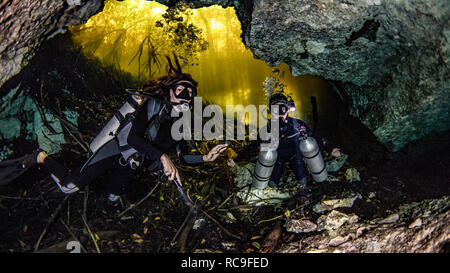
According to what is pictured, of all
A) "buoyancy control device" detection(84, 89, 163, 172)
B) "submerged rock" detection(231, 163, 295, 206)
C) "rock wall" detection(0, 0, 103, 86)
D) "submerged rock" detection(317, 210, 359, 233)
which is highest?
"rock wall" detection(0, 0, 103, 86)

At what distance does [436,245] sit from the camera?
1600 millimetres

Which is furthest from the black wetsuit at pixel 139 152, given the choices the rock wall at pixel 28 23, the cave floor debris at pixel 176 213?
the rock wall at pixel 28 23

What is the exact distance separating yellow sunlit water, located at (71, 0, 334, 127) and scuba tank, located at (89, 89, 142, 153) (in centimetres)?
234

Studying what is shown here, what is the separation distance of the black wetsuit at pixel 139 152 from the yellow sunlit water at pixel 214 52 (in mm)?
2633

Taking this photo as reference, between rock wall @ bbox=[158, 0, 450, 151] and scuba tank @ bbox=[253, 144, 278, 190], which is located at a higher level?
rock wall @ bbox=[158, 0, 450, 151]

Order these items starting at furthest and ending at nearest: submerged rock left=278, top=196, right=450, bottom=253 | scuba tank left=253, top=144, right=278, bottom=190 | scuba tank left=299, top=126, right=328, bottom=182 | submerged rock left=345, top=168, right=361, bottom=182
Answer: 1. submerged rock left=345, top=168, right=361, bottom=182
2. scuba tank left=253, top=144, right=278, bottom=190
3. scuba tank left=299, top=126, right=328, bottom=182
4. submerged rock left=278, top=196, right=450, bottom=253

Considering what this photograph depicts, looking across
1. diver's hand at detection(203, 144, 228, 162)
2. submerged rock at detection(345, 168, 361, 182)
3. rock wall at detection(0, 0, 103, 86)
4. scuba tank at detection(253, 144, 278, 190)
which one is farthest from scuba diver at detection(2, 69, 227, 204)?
submerged rock at detection(345, 168, 361, 182)

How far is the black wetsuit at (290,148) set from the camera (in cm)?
345

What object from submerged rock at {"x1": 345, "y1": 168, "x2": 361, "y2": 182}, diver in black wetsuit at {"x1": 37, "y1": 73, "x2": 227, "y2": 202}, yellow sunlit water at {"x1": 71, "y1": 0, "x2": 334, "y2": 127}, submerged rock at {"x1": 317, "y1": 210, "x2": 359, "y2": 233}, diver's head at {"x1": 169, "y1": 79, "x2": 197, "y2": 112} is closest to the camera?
submerged rock at {"x1": 317, "y1": 210, "x2": 359, "y2": 233}

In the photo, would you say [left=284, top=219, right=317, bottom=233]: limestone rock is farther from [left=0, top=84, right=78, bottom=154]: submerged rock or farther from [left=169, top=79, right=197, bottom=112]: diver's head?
[left=0, top=84, right=78, bottom=154]: submerged rock

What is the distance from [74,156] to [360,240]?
5298 millimetres

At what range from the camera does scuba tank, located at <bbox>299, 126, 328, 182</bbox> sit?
318 cm

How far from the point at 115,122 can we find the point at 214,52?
3.13 meters

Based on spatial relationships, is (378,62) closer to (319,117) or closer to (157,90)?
(319,117)
